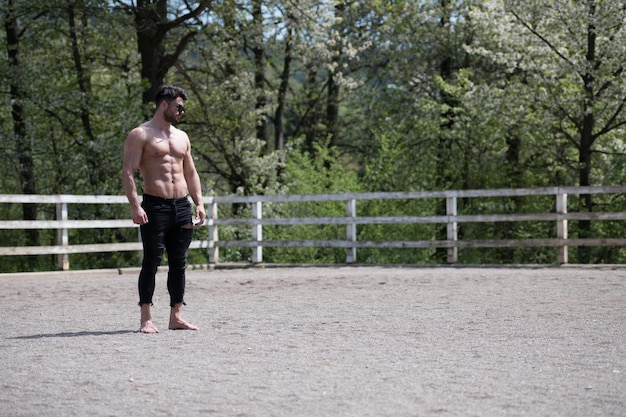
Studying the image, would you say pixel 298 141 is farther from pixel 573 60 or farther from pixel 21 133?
pixel 573 60

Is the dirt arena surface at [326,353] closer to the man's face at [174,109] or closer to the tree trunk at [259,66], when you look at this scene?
the man's face at [174,109]

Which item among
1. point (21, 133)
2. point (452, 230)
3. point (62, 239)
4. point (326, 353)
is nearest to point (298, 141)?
point (21, 133)

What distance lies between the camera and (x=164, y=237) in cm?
847

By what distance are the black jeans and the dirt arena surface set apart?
0.47m

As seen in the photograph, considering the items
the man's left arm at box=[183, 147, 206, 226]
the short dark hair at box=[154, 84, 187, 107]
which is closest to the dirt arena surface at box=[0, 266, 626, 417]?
the man's left arm at box=[183, 147, 206, 226]

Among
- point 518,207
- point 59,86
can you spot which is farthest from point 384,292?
point 59,86

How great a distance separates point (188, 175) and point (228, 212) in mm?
16979

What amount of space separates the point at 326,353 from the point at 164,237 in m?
2.25

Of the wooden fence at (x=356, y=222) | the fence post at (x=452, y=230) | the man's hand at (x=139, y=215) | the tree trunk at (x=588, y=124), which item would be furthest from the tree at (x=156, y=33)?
the man's hand at (x=139, y=215)

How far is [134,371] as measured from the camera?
6.18 metres

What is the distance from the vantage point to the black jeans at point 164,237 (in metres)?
8.30

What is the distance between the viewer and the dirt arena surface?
16.8 feet

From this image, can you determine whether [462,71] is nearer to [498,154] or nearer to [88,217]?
[498,154]

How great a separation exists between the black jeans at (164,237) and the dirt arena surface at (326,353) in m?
0.47
